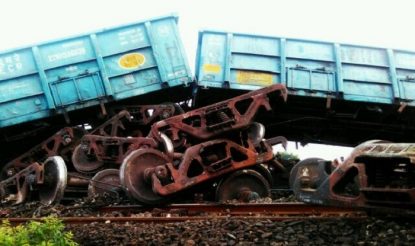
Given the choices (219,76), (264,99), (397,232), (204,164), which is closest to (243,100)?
(264,99)

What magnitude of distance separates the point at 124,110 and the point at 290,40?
3.73 m

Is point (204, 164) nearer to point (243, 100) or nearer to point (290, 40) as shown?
point (243, 100)

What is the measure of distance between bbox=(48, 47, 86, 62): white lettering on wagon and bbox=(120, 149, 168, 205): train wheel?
444 centimetres

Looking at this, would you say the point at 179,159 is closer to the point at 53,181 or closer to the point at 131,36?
the point at 53,181

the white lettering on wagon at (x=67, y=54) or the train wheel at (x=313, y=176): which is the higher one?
the white lettering on wagon at (x=67, y=54)

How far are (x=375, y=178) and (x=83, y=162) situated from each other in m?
5.89

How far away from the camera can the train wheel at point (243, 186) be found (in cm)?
721

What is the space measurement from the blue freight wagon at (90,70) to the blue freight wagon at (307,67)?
710 mm

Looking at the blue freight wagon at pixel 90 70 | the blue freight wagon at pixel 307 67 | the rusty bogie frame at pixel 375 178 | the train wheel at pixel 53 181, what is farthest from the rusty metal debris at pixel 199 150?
the blue freight wagon at pixel 90 70

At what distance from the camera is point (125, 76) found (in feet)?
35.0

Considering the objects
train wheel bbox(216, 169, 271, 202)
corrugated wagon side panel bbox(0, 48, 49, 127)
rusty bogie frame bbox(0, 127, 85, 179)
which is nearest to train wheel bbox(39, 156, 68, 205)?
rusty bogie frame bbox(0, 127, 85, 179)

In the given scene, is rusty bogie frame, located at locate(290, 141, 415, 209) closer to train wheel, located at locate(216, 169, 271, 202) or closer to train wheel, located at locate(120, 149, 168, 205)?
train wheel, located at locate(216, 169, 271, 202)

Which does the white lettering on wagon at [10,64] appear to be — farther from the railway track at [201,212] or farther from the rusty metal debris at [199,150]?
the railway track at [201,212]

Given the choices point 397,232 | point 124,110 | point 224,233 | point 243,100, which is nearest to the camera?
point 397,232
